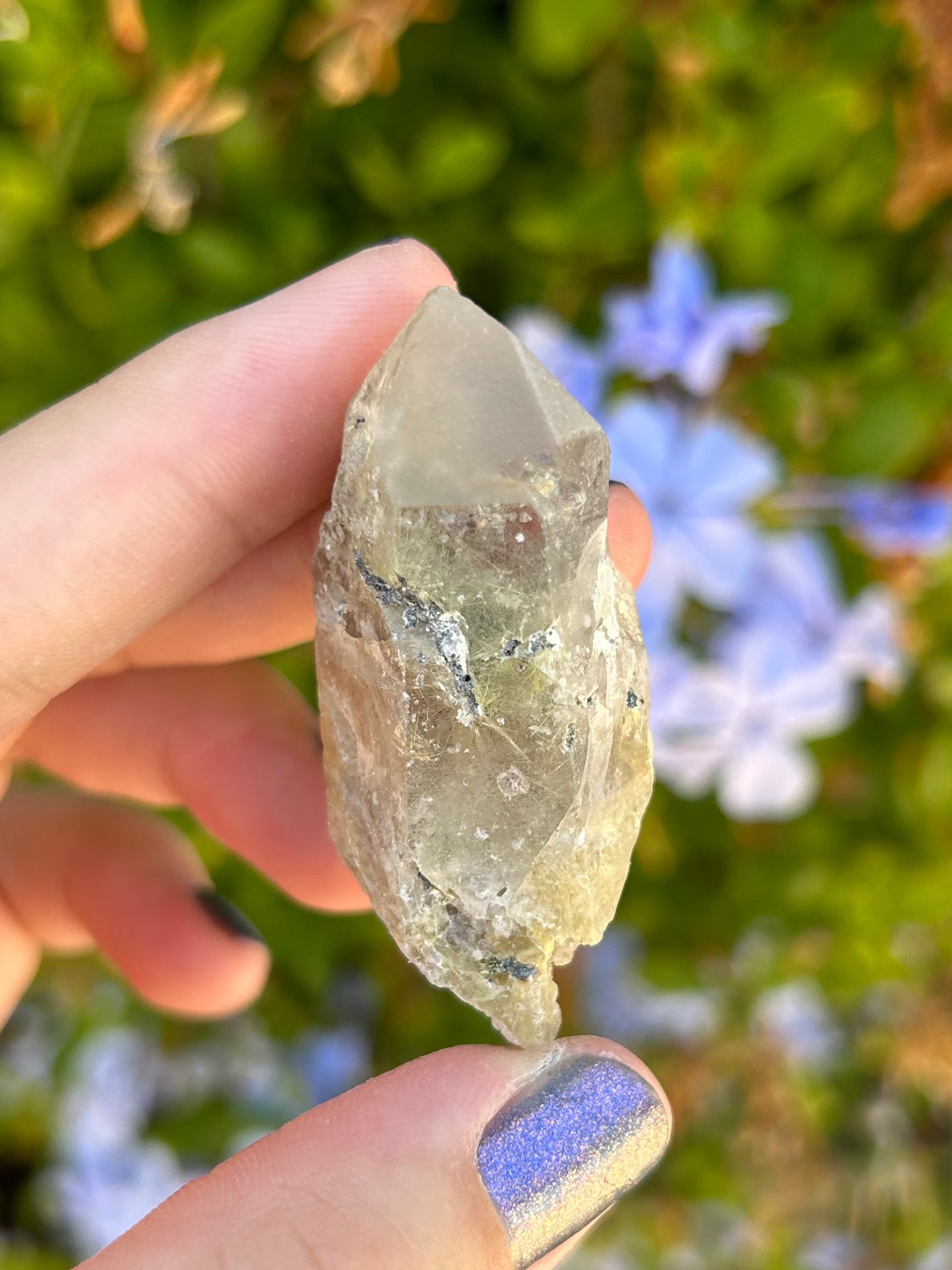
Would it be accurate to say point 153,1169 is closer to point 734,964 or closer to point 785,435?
point 734,964

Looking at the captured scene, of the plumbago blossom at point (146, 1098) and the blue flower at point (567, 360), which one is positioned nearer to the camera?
the blue flower at point (567, 360)

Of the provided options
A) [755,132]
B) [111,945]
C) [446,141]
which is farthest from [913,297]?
[111,945]

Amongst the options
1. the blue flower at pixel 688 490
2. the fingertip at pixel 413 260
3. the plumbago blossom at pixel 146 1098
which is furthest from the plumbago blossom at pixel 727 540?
the plumbago blossom at pixel 146 1098

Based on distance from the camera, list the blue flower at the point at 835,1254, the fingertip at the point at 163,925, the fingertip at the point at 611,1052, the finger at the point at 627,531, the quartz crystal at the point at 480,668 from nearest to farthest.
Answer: the quartz crystal at the point at 480,668 → the fingertip at the point at 611,1052 → the finger at the point at 627,531 → the fingertip at the point at 163,925 → the blue flower at the point at 835,1254

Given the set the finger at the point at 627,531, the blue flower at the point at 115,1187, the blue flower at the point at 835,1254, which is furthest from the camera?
the blue flower at the point at 835,1254

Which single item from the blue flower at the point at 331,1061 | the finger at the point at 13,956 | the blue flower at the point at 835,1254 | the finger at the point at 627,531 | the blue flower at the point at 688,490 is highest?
the finger at the point at 627,531

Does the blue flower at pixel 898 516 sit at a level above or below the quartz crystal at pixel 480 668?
below

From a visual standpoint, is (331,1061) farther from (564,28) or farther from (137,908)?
(564,28)

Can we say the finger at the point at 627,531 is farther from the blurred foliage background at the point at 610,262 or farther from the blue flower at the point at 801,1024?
the blue flower at the point at 801,1024
